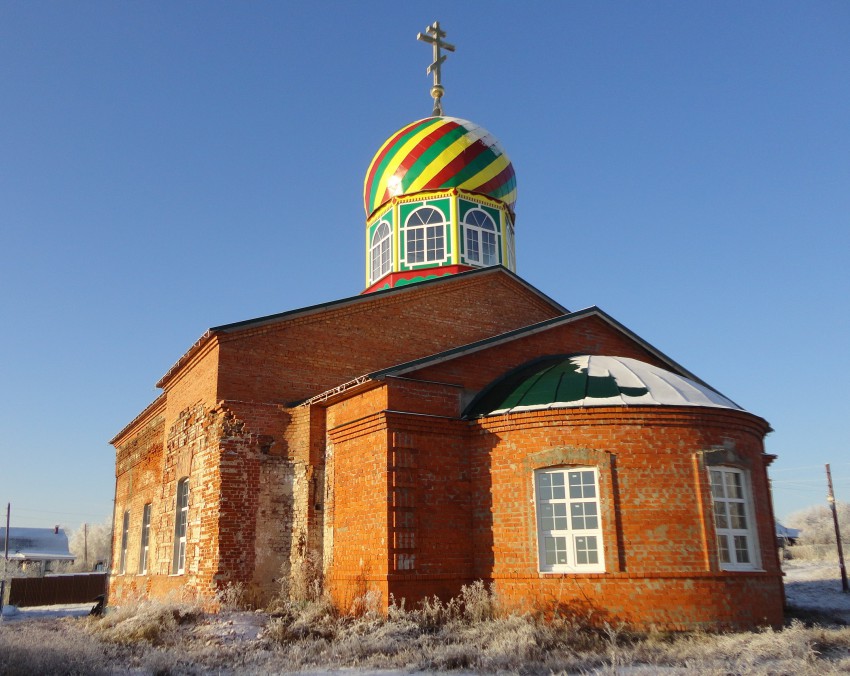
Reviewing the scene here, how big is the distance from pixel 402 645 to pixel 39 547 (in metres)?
68.0

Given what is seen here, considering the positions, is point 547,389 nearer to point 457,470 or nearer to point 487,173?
point 457,470

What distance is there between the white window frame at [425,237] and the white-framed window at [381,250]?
535mm

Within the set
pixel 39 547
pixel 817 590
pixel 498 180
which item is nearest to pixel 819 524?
pixel 817 590

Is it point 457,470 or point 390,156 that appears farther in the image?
point 390,156

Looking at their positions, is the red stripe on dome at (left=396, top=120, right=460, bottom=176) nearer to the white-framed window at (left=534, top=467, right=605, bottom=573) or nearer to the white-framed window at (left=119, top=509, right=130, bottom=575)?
the white-framed window at (left=534, top=467, right=605, bottom=573)

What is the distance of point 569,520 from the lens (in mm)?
12164

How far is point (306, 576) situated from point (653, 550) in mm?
5785

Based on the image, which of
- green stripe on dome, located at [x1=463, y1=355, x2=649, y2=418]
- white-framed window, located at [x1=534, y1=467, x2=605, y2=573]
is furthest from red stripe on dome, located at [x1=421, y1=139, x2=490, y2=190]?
white-framed window, located at [x1=534, y1=467, x2=605, y2=573]

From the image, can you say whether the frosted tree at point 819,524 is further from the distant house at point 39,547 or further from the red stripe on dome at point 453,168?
the distant house at point 39,547

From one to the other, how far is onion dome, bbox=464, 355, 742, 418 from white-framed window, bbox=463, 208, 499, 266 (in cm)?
560

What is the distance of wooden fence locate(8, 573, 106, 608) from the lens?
31.7m

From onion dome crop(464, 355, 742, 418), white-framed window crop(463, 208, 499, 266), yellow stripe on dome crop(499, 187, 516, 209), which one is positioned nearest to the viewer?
onion dome crop(464, 355, 742, 418)

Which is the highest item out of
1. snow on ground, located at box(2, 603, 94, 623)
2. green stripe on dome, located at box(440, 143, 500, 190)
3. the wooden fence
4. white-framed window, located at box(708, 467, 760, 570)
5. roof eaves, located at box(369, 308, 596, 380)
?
green stripe on dome, located at box(440, 143, 500, 190)

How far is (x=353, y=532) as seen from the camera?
42.7 ft
